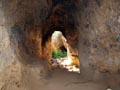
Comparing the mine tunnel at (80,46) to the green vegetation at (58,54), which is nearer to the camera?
the mine tunnel at (80,46)

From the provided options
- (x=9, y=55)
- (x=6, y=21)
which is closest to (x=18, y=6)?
(x=6, y=21)

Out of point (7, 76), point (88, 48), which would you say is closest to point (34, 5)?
point (88, 48)

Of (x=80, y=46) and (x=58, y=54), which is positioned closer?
(x=80, y=46)

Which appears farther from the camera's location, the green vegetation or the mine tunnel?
the green vegetation

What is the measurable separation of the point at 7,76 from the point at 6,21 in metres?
1.53

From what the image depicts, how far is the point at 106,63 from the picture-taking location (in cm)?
693

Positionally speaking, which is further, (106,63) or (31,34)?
(31,34)

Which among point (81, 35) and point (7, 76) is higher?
point (81, 35)

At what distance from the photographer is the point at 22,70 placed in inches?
245

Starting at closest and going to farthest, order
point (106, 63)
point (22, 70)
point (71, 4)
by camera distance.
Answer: point (22, 70) < point (106, 63) < point (71, 4)

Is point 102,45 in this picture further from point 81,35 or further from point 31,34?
point 31,34

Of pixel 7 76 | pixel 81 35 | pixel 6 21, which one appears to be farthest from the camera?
pixel 81 35

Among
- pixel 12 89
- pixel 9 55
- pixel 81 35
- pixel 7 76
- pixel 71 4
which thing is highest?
pixel 71 4

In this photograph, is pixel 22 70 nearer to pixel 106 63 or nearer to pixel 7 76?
pixel 7 76
